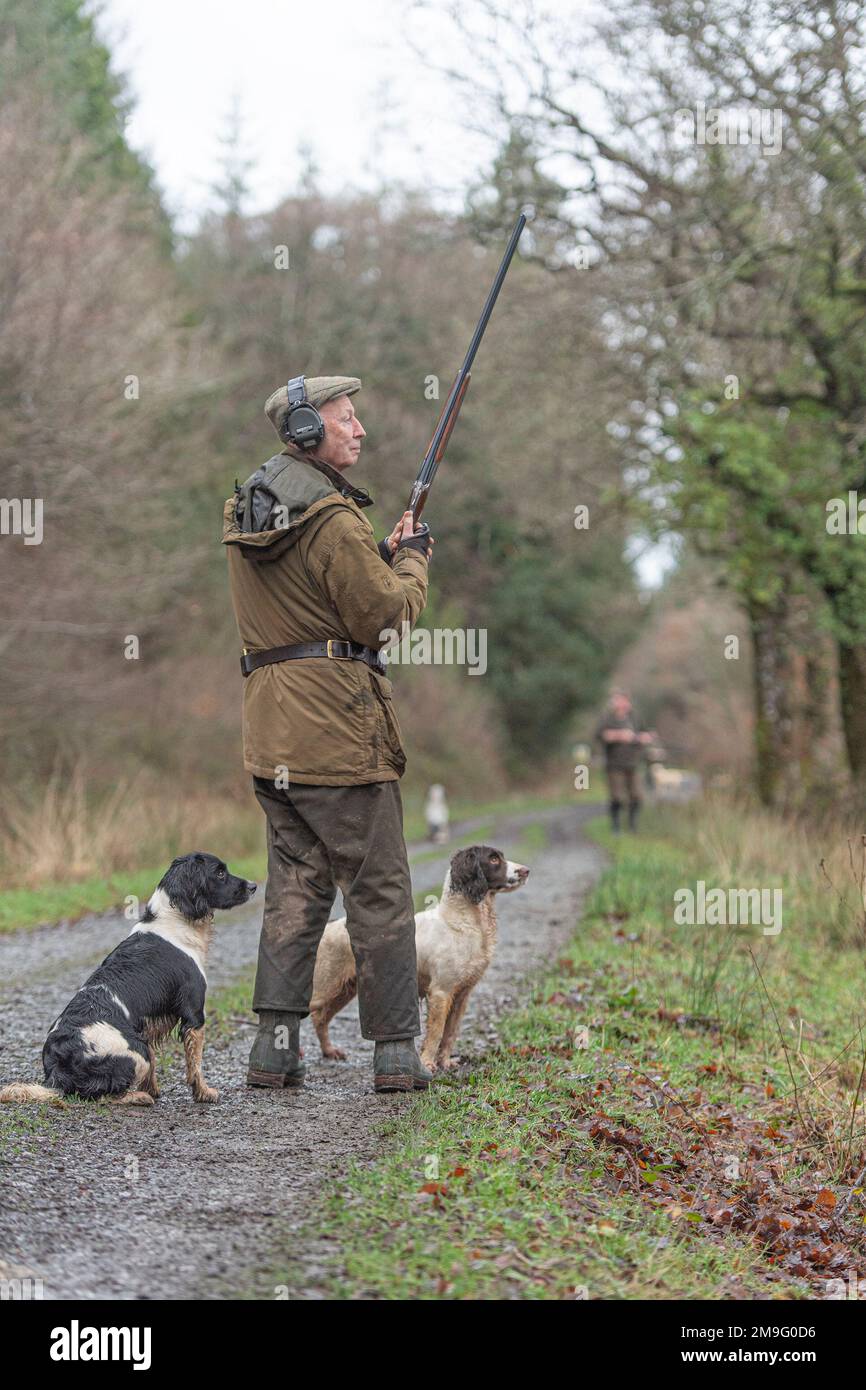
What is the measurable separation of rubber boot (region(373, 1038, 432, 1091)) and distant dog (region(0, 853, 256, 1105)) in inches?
27.2

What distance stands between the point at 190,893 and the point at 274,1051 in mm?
763

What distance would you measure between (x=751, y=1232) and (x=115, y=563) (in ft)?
55.1

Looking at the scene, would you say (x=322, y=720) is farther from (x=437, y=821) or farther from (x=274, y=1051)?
(x=437, y=821)

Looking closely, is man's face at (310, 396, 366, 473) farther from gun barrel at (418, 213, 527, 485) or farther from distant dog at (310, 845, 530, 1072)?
distant dog at (310, 845, 530, 1072)

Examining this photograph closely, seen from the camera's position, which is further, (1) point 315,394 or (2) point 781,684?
(2) point 781,684

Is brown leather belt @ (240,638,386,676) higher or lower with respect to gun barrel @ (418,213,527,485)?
Answer: lower

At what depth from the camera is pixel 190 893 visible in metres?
5.88

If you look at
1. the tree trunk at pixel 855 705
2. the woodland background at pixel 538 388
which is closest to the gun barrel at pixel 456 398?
the woodland background at pixel 538 388

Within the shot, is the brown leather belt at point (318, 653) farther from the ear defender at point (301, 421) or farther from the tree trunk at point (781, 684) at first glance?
the tree trunk at point (781, 684)

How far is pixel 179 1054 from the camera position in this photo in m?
6.73

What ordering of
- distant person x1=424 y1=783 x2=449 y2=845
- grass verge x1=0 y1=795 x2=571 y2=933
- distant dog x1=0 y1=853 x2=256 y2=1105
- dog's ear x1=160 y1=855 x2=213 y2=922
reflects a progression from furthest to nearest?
distant person x1=424 y1=783 x2=449 y2=845 → grass verge x1=0 y1=795 x2=571 y2=933 → dog's ear x1=160 y1=855 x2=213 y2=922 → distant dog x1=0 y1=853 x2=256 y2=1105

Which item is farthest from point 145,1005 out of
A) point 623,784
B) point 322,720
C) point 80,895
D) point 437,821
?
point 623,784

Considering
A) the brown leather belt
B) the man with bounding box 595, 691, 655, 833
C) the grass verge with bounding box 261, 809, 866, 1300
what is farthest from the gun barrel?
the man with bounding box 595, 691, 655, 833

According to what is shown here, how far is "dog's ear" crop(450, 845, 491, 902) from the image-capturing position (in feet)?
21.2
